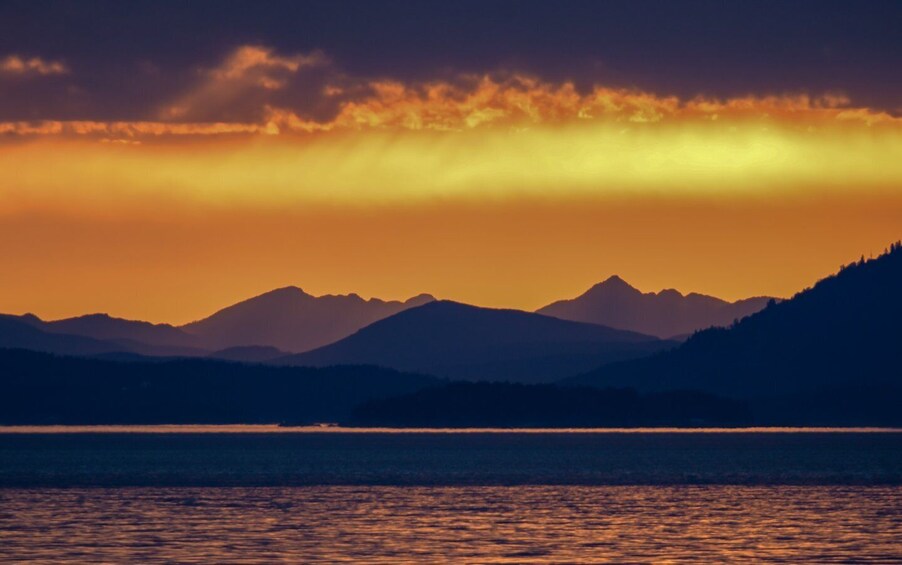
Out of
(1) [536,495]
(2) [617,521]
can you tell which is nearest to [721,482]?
(1) [536,495]

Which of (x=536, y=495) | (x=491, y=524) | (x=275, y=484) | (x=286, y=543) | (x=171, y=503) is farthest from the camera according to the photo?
(x=275, y=484)

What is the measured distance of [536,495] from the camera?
120 metres

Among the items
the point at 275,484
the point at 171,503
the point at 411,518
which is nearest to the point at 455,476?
the point at 275,484

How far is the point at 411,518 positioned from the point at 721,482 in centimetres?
5123

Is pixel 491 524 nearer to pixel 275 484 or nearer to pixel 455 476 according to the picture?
pixel 275 484

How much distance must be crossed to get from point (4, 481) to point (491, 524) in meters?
67.4

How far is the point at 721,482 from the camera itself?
141250mm

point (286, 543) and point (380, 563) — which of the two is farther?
point (286, 543)

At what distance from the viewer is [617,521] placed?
307 feet

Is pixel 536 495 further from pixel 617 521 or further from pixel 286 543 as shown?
pixel 286 543

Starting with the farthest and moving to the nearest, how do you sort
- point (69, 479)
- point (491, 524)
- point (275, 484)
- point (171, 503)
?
1. point (69, 479)
2. point (275, 484)
3. point (171, 503)
4. point (491, 524)

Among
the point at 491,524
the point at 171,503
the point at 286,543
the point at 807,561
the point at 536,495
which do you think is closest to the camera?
the point at 807,561

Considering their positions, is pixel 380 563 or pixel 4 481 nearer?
pixel 380 563

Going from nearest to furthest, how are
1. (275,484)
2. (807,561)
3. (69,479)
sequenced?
1. (807,561)
2. (275,484)
3. (69,479)
